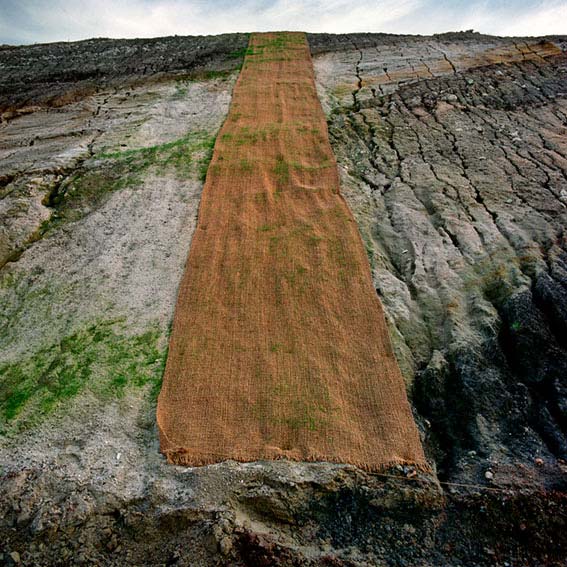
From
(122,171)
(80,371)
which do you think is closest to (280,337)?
(80,371)

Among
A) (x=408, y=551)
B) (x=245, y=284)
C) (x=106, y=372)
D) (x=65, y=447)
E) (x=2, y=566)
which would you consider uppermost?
(x=245, y=284)

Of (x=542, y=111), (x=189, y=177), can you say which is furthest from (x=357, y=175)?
(x=542, y=111)

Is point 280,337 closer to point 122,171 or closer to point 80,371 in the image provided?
point 80,371

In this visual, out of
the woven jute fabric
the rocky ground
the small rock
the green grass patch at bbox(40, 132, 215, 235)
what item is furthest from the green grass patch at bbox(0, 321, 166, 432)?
the green grass patch at bbox(40, 132, 215, 235)

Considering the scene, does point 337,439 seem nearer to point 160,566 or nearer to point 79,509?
point 160,566

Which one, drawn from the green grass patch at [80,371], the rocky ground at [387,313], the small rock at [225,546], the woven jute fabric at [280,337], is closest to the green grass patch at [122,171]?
the rocky ground at [387,313]

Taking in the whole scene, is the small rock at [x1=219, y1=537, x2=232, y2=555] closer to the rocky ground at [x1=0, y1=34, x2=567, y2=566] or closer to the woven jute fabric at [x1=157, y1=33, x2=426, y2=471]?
the rocky ground at [x1=0, y1=34, x2=567, y2=566]
